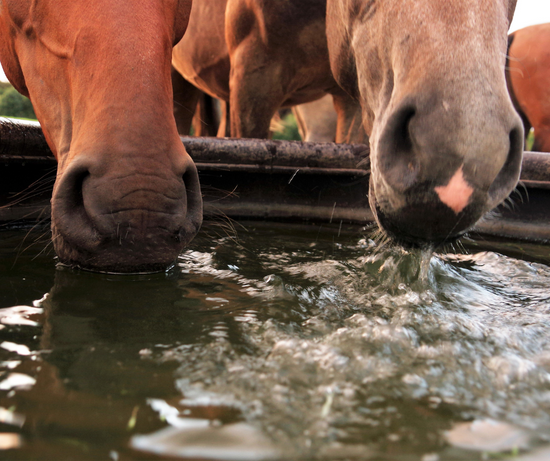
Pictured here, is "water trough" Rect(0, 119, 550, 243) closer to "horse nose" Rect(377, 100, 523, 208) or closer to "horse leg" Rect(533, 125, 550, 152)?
"horse nose" Rect(377, 100, 523, 208)

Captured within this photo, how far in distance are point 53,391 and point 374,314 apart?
2.80 ft

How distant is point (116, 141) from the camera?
5.10 ft

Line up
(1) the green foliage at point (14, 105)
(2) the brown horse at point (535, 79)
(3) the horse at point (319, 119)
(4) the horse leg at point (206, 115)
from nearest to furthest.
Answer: (2) the brown horse at point (535, 79) < (4) the horse leg at point (206, 115) < (3) the horse at point (319, 119) < (1) the green foliage at point (14, 105)

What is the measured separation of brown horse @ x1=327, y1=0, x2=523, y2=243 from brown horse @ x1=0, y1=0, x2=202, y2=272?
65 cm

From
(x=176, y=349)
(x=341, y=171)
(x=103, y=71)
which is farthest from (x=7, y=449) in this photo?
(x=341, y=171)

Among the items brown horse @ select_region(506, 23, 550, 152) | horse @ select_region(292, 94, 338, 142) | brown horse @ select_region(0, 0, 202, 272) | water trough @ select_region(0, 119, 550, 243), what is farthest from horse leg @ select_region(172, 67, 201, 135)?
brown horse @ select_region(0, 0, 202, 272)

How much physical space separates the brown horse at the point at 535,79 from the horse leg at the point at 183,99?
3566 millimetres

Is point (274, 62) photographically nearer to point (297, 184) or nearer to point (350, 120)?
point (297, 184)

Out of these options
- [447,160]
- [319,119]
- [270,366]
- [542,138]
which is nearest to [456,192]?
[447,160]

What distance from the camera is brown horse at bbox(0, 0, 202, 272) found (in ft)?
5.06

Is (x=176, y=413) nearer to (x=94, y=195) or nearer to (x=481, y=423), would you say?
(x=481, y=423)

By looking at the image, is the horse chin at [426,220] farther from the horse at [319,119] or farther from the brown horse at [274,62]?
the horse at [319,119]

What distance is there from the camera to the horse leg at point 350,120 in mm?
4094

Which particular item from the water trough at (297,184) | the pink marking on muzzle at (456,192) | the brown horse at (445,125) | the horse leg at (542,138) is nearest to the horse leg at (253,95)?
the water trough at (297,184)
